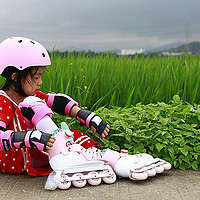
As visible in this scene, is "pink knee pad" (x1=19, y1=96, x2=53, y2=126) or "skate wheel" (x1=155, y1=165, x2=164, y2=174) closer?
"pink knee pad" (x1=19, y1=96, x2=53, y2=126)

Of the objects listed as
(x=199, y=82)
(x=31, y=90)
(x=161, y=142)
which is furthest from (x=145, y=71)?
(x=31, y=90)

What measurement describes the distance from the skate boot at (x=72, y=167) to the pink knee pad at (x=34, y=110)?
0.16 metres

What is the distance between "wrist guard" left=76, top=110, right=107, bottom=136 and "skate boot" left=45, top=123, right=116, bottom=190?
0.24 meters

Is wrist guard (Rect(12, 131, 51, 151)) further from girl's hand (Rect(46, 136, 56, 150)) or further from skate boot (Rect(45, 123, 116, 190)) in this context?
skate boot (Rect(45, 123, 116, 190))

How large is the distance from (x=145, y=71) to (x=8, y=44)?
191cm

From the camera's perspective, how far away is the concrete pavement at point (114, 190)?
6.19ft

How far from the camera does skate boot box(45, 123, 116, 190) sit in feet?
6.54

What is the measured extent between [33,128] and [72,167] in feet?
1.45

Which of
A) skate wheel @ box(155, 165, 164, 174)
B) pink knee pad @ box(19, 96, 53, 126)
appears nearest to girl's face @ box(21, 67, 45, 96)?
pink knee pad @ box(19, 96, 53, 126)

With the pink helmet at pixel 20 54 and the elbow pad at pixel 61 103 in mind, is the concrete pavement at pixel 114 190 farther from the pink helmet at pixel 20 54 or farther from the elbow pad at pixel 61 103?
the pink helmet at pixel 20 54

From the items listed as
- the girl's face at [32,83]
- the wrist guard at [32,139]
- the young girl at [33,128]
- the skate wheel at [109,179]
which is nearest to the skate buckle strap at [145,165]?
the young girl at [33,128]

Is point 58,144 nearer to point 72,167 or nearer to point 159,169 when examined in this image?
point 72,167

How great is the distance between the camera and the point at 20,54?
2.16 metres

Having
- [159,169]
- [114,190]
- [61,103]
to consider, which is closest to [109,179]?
[114,190]
